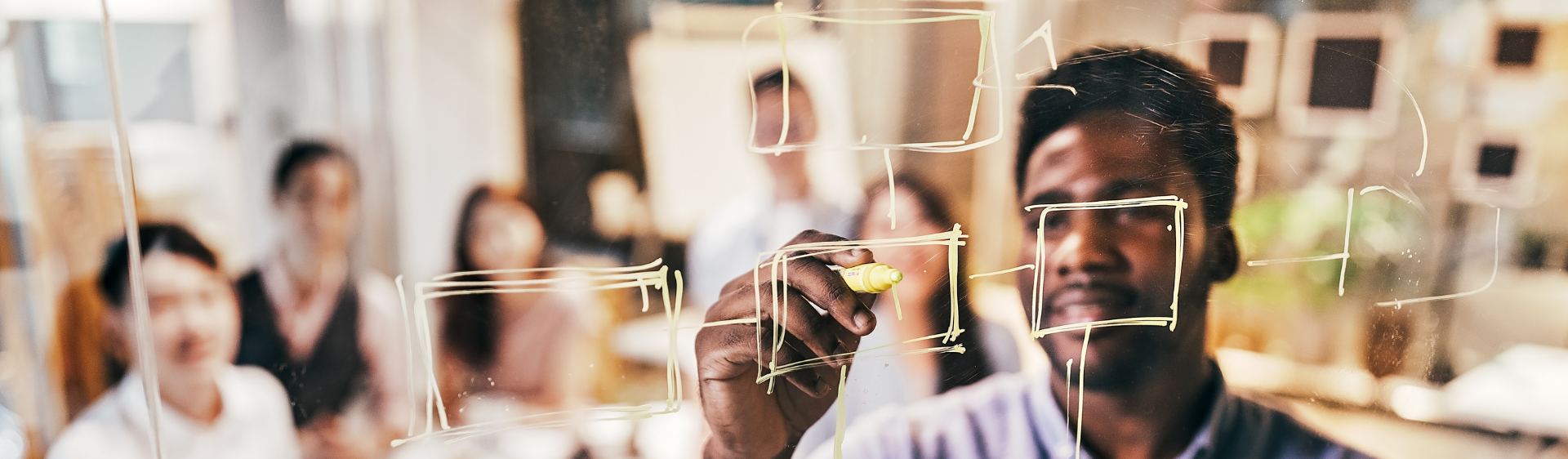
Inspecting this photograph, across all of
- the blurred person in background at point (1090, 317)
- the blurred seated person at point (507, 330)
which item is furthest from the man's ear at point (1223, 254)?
the blurred seated person at point (507, 330)

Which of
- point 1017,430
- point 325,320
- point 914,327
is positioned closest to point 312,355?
point 325,320

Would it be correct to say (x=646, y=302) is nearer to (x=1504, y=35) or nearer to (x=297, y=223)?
(x=297, y=223)

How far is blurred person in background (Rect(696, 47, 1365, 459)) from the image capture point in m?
0.61

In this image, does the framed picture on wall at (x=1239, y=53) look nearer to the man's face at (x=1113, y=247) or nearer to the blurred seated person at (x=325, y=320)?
the man's face at (x=1113, y=247)

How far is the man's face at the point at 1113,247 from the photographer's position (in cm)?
62

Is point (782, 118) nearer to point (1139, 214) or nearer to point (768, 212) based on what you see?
point (768, 212)

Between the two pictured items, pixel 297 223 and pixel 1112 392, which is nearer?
pixel 297 223

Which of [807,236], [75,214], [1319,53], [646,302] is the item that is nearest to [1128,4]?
→ [1319,53]

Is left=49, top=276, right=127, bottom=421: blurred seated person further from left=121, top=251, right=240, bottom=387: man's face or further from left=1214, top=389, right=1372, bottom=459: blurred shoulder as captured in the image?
left=1214, top=389, right=1372, bottom=459: blurred shoulder

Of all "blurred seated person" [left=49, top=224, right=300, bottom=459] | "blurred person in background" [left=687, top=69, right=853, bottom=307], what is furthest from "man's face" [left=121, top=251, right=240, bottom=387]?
"blurred person in background" [left=687, top=69, right=853, bottom=307]

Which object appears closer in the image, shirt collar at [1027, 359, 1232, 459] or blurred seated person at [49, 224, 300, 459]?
blurred seated person at [49, 224, 300, 459]

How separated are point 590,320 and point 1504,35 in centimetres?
83

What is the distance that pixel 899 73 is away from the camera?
58 cm

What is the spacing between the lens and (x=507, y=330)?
1.92ft
